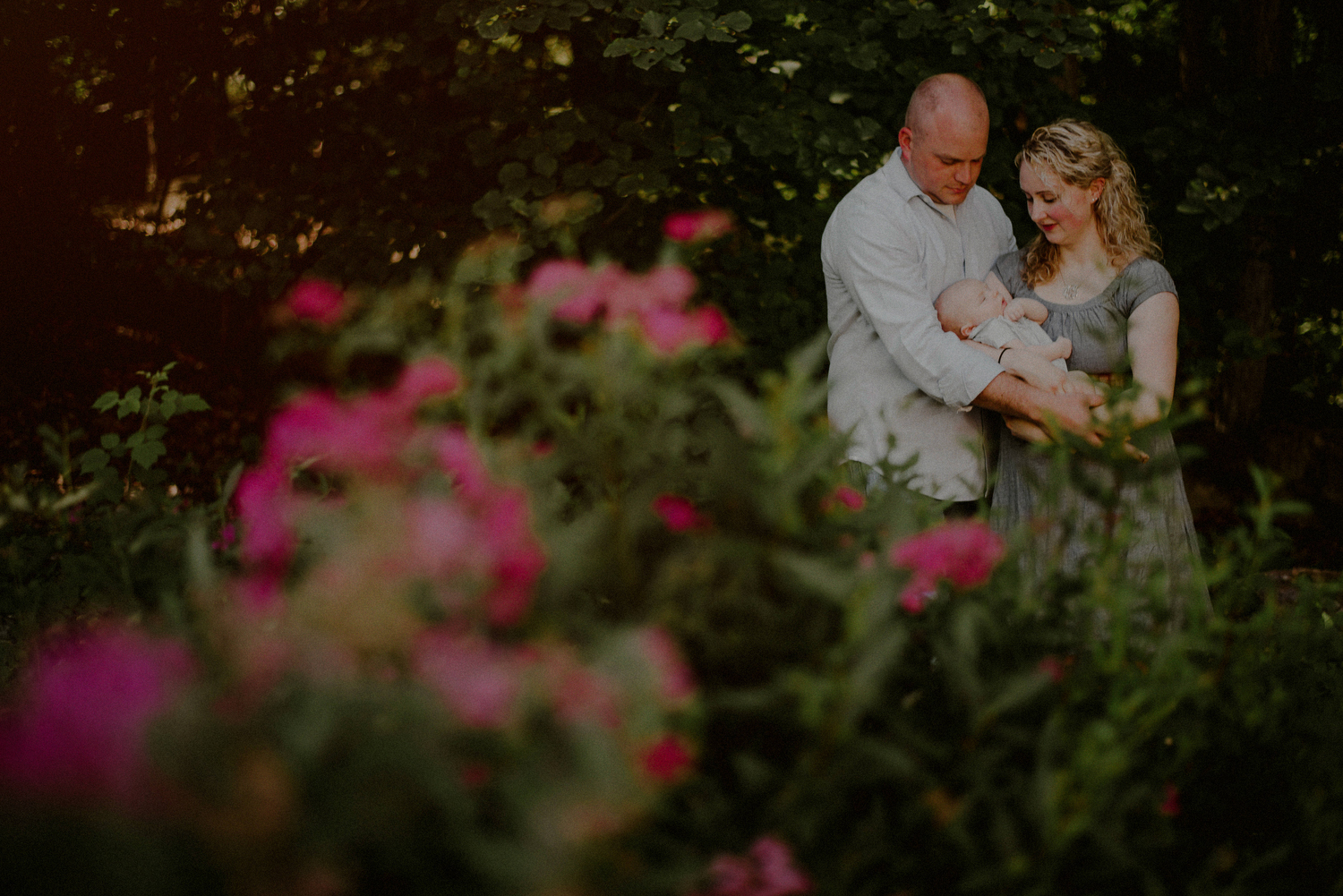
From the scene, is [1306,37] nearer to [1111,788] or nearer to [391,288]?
[391,288]

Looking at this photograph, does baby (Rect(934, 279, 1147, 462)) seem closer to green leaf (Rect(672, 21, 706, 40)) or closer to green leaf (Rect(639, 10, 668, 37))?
green leaf (Rect(672, 21, 706, 40))

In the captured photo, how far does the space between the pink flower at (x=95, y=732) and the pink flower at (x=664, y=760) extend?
1.26 ft

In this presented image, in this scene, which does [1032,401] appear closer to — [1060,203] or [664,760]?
[1060,203]

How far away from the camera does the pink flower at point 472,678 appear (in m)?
0.80

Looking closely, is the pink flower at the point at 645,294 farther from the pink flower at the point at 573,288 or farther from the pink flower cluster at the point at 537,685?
the pink flower cluster at the point at 537,685

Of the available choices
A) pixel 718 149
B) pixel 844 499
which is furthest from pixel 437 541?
pixel 718 149

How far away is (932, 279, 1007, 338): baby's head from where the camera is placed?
2.71 m

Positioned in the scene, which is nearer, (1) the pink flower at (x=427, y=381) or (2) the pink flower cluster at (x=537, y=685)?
(2) the pink flower cluster at (x=537, y=685)

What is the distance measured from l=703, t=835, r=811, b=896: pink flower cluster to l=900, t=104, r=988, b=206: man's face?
2.23 meters

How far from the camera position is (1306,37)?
5.69 meters

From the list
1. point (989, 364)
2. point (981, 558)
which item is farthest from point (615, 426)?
point (989, 364)

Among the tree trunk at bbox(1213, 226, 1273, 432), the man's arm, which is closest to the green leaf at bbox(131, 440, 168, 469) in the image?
the man's arm

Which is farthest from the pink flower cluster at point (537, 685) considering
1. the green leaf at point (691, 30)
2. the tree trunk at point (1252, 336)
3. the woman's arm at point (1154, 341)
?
the tree trunk at point (1252, 336)

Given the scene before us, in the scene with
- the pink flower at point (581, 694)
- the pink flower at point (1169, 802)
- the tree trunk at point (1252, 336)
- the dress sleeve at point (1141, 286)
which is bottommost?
the tree trunk at point (1252, 336)
